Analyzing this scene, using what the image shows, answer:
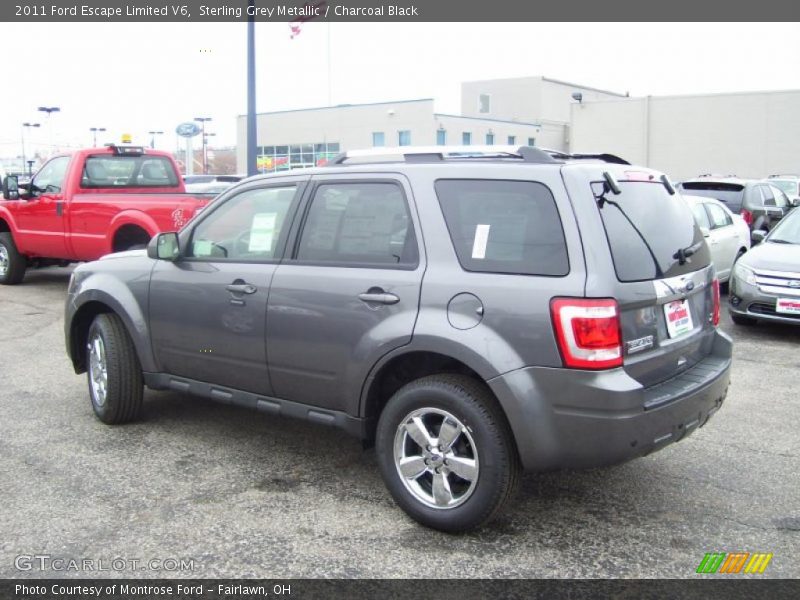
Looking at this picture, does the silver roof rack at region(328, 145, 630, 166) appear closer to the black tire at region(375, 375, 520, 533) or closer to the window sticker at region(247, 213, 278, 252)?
the window sticker at region(247, 213, 278, 252)

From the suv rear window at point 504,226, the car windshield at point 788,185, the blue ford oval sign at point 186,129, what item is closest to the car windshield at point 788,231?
the suv rear window at point 504,226

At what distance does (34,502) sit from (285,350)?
152cm

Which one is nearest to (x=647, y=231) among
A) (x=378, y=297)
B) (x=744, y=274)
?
(x=378, y=297)

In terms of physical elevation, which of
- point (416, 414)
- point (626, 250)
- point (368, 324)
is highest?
point (626, 250)

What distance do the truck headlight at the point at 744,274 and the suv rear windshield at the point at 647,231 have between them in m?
4.71

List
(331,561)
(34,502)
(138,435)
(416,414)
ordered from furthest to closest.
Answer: (138,435) → (34,502) → (416,414) → (331,561)

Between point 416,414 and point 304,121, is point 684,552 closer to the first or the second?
point 416,414

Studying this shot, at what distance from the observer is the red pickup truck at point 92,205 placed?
9.78m

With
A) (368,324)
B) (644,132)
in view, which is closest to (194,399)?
(368,324)

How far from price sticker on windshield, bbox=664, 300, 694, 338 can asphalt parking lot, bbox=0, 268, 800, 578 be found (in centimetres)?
96

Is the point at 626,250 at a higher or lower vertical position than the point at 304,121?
lower

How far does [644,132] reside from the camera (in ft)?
147

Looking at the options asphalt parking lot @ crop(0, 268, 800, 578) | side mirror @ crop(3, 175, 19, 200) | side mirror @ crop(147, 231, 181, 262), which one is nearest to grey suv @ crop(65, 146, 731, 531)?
side mirror @ crop(147, 231, 181, 262)

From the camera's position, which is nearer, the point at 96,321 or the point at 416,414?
the point at 416,414
